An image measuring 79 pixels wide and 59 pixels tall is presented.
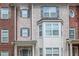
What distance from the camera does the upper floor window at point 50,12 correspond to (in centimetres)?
330

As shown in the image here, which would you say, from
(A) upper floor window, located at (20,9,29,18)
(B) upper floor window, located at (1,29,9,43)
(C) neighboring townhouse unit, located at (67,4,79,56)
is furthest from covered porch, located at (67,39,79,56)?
(B) upper floor window, located at (1,29,9,43)

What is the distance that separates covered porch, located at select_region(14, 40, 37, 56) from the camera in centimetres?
325

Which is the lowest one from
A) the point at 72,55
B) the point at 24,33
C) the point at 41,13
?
the point at 72,55

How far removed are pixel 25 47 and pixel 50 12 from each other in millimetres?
435

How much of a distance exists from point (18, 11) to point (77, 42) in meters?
0.67

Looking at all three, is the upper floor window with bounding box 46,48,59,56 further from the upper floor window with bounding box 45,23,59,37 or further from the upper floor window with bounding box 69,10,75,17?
the upper floor window with bounding box 69,10,75,17

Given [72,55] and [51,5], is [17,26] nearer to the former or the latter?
[51,5]

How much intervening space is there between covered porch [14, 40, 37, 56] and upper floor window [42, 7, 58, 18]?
30 cm

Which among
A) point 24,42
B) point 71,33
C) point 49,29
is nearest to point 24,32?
point 24,42

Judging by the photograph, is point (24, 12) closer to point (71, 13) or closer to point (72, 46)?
point (71, 13)

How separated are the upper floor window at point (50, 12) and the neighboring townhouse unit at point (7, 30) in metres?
0.33

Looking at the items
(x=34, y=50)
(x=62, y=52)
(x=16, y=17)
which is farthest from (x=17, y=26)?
(x=62, y=52)

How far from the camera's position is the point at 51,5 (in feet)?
10.8

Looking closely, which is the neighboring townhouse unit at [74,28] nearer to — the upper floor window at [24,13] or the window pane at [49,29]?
the window pane at [49,29]
